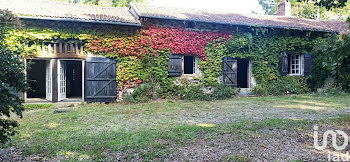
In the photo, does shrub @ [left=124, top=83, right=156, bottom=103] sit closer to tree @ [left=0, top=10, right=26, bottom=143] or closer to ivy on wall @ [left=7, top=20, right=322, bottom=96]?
ivy on wall @ [left=7, top=20, right=322, bottom=96]

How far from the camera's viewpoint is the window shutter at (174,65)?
10.0m

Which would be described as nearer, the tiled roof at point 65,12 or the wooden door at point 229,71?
the tiled roof at point 65,12

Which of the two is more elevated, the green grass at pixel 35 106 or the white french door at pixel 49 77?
the white french door at pixel 49 77

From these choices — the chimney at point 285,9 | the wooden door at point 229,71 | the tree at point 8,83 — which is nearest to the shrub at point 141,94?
the wooden door at point 229,71

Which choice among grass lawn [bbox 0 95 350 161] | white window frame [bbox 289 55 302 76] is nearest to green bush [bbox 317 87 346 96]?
white window frame [bbox 289 55 302 76]

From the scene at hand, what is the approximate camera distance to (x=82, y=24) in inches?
355

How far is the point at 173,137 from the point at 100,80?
5776 millimetres

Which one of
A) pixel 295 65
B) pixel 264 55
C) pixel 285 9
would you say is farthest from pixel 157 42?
pixel 285 9

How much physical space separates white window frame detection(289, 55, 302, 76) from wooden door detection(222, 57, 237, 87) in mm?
3428

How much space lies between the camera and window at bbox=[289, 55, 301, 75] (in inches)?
488

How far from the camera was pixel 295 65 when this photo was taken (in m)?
12.6

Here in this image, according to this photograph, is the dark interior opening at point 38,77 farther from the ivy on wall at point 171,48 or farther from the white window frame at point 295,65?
the white window frame at point 295,65

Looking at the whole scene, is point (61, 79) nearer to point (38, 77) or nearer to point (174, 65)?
point (38, 77)

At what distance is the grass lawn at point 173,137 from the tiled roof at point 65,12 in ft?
12.6
